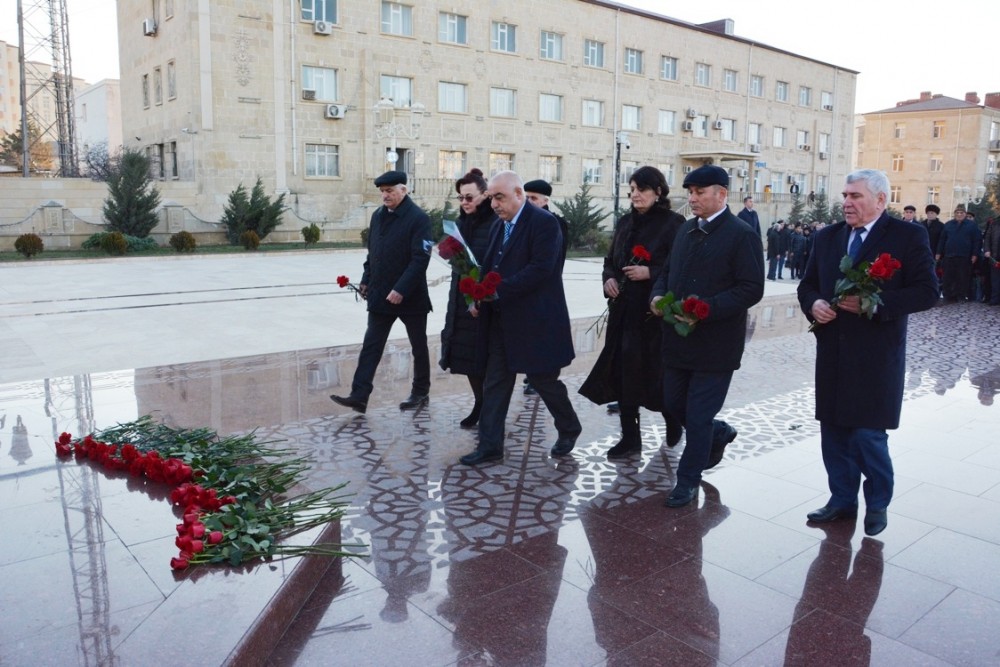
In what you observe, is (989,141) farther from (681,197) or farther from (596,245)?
(596,245)

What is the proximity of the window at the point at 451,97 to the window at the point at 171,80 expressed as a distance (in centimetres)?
990

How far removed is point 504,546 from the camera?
3838 mm

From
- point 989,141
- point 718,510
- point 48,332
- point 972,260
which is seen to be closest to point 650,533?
point 718,510

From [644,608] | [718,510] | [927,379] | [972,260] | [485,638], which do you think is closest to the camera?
[485,638]

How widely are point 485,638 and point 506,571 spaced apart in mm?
569

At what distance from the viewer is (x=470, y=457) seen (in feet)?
16.5

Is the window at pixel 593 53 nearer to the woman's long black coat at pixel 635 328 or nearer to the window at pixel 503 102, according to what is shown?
the window at pixel 503 102

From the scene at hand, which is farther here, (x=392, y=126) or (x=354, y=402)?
(x=392, y=126)

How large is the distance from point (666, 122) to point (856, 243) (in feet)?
128

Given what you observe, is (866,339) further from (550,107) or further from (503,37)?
(550,107)

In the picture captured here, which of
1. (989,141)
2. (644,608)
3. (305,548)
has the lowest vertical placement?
(644,608)

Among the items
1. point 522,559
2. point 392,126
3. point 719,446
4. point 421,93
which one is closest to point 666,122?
point 421,93

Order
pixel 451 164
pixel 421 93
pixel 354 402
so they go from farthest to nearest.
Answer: pixel 451 164 < pixel 421 93 < pixel 354 402

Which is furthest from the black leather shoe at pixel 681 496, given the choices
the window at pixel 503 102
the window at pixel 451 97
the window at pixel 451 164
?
the window at pixel 503 102
